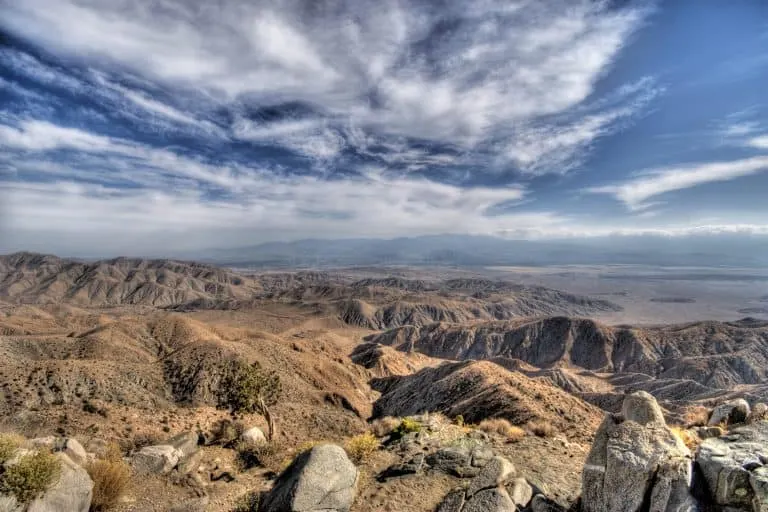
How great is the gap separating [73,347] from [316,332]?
286ft

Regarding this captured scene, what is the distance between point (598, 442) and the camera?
9828 mm

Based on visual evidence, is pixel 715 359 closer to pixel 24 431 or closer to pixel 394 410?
pixel 394 410

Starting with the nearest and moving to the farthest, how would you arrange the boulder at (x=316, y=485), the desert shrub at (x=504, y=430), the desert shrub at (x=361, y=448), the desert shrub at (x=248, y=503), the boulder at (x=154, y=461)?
the boulder at (x=316, y=485) → the desert shrub at (x=248, y=503) → the boulder at (x=154, y=461) → the desert shrub at (x=361, y=448) → the desert shrub at (x=504, y=430)

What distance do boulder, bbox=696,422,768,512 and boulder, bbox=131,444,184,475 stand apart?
17.4 m

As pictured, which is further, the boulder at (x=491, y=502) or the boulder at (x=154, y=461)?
the boulder at (x=154, y=461)

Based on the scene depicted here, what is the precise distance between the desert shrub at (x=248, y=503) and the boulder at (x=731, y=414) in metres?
17.6

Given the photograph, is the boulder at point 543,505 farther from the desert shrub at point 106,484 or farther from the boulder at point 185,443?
the boulder at point 185,443

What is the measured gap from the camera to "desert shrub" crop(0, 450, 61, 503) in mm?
10148

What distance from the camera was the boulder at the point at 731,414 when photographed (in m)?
15.9

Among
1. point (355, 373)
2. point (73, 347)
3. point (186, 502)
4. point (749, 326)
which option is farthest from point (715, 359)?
point (73, 347)

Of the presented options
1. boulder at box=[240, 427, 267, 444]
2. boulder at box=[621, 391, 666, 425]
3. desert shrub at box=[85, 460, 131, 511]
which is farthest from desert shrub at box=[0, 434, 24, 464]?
boulder at box=[621, 391, 666, 425]

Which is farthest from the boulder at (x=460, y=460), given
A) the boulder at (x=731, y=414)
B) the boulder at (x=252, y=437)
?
the boulder at (x=252, y=437)

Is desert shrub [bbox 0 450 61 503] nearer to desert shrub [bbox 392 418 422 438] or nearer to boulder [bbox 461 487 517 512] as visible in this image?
boulder [bbox 461 487 517 512]

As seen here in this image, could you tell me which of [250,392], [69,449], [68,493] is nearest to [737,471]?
[68,493]
